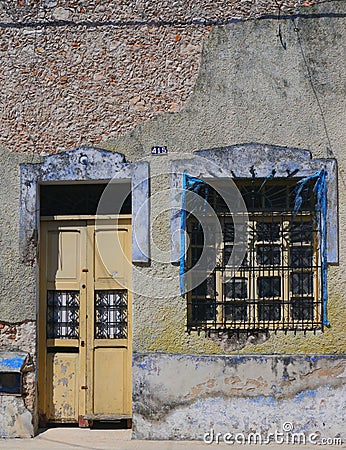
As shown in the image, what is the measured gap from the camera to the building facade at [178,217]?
7543 millimetres

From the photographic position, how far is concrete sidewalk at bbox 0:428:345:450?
7.31 m

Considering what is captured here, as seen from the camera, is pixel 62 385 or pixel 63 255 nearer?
pixel 62 385

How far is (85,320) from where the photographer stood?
316 inches

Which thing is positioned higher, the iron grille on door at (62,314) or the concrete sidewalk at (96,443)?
the iron grille on door at (62,314)

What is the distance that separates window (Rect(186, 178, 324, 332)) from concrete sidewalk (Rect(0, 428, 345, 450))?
1.11 metres

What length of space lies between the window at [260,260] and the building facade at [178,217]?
0.05 feet

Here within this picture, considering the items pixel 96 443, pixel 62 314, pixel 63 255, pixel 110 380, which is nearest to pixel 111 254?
pixel 63 255

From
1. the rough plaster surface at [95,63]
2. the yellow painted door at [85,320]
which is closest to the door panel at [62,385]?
the yellow painted door at [85,320]

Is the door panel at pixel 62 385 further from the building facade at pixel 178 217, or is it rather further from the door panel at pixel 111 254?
the door panel at pixel 111 254

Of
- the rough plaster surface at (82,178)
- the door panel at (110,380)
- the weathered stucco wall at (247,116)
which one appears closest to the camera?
the weathered stucco wall at (247,116)

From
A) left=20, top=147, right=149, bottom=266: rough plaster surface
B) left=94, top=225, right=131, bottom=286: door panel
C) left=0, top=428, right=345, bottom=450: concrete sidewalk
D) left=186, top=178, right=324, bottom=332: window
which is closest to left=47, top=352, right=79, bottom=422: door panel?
left=0, top=428, right=345, bottom=450: concrete sidewalk

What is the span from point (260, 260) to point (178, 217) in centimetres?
90

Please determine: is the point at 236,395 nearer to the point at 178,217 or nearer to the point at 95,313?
the point at 95,313

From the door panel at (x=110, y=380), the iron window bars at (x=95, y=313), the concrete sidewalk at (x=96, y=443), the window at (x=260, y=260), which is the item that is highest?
the window at (x=260, y=260)
